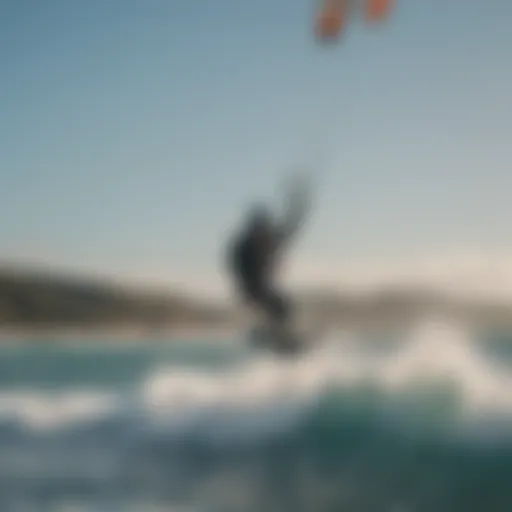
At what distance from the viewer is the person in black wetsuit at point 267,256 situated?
4.26ft

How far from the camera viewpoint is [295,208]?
1.30 m

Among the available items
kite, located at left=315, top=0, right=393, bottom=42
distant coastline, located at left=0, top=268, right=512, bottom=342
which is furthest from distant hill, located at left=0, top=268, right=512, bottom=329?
kite, located at left=315, top=0, right=393, bottom=42

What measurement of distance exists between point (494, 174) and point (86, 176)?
0.64 m

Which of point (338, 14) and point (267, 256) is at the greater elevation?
point (338, 14)

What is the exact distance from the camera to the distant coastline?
127cm

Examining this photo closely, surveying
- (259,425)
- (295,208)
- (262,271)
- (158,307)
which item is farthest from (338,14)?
(259,425)

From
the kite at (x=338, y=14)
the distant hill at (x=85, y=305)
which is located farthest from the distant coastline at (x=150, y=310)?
the kite at (x=338, y=14)

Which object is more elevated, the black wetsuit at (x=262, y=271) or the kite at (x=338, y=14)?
the kite at (x=338, y=14)

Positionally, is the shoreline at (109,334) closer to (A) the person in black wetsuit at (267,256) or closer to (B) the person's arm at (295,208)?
(A) the person in black wetsuit at (267,256)

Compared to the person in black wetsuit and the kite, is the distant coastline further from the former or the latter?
the kite

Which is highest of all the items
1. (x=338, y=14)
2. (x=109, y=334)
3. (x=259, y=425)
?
(x=338, y=14)

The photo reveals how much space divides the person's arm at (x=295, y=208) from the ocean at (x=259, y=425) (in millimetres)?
176

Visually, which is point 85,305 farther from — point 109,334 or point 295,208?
point 295,208

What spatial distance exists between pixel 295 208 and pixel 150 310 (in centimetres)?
28
